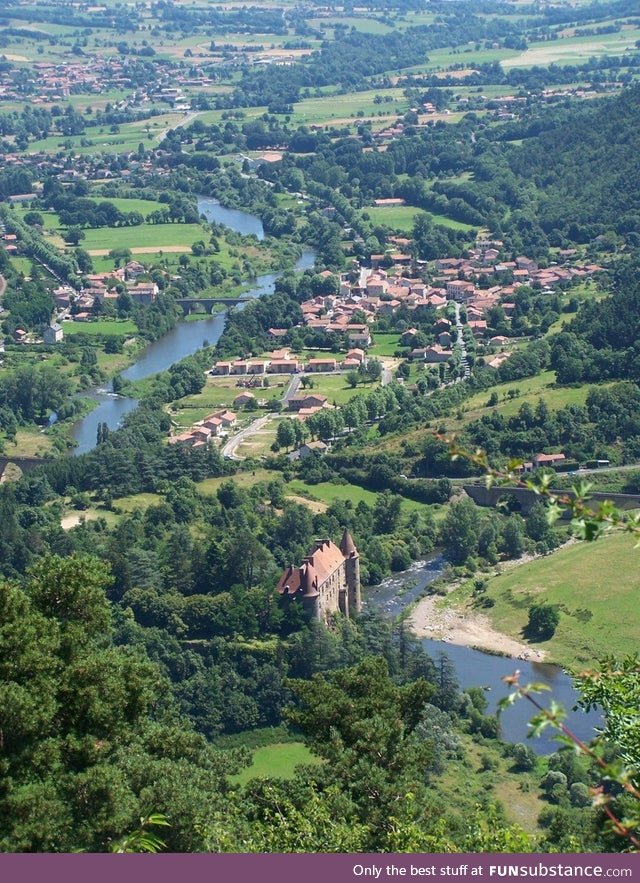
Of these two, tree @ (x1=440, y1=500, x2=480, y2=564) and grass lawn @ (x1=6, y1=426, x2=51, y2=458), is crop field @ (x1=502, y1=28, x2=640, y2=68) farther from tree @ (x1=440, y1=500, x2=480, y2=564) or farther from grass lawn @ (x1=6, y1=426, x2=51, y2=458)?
tree @ (x1=440, y1=500, x2=480, y2=564)

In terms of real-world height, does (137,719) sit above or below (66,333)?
above

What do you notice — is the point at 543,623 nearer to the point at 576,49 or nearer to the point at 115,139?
the point at 115,139

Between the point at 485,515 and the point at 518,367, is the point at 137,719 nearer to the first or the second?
the point at 485,515

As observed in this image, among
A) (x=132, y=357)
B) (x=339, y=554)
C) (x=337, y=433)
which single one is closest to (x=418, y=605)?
(x=339, y=554)

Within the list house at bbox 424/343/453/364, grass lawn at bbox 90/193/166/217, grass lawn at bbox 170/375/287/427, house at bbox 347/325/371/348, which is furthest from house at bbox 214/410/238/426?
grass lawn at bbox 90/193/166/217

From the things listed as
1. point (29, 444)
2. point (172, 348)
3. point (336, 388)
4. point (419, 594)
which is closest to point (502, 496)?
point (419, 594)

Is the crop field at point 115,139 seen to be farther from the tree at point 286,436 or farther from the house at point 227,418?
the tree at point 286,436
